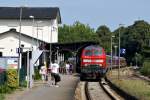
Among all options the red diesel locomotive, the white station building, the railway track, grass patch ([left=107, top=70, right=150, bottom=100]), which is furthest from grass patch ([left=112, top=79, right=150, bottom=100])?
the white station building

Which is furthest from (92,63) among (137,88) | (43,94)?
(43,94)

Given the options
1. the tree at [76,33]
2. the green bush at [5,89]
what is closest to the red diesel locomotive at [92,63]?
the green bush at [5,89]

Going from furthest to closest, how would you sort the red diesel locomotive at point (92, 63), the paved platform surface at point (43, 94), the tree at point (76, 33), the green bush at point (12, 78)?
the tree at point (76, 33) → the red diesel locomotive at point (92, 63) → the green bush at point (12, 78) → the paved platform surface at point (43, 94)

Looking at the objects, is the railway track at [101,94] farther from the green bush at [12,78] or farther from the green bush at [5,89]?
the green bush at [5,89]

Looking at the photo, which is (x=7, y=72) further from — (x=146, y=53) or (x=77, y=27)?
(x=77, y=27)

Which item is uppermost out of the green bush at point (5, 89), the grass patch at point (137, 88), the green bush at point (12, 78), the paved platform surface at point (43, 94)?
the green bush at point (12, 78)

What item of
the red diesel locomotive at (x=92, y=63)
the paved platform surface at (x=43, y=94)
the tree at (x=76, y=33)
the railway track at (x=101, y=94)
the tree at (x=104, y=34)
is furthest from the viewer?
the tree at (x=104, y=34)

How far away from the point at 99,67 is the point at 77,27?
320ft

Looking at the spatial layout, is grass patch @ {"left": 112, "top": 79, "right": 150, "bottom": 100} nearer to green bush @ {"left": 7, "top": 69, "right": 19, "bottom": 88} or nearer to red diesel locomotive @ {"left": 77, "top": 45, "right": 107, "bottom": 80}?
green bush @ {"left": 7, "top": 69, "right": 19, "bottom": 88}

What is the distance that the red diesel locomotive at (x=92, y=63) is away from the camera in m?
52.2

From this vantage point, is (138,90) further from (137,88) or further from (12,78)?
(12,78)

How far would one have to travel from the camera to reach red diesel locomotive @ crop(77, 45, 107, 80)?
52.2 meters

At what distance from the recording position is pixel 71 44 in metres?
71.8

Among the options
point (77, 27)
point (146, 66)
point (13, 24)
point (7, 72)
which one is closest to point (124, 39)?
point (77, 27)
